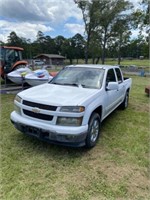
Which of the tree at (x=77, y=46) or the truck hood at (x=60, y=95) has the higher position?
the tree at (x=77, y=46)

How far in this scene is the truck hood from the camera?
338cm

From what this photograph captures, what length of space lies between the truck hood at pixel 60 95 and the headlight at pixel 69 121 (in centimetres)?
25

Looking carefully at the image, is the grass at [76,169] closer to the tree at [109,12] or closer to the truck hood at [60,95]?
the truck hood at [60,95]

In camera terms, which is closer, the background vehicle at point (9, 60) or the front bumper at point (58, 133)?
the front bumper at point (58, 133)

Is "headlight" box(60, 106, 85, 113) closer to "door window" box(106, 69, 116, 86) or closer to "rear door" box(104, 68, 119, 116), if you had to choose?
"rear door" box(104, 68, 119, 116)

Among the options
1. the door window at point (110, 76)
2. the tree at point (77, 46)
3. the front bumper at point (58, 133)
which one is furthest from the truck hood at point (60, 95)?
the tree at point (77, 46)

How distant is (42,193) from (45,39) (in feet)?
300

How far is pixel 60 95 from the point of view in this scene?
3672 mm

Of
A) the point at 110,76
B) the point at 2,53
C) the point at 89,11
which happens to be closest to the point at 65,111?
the point at 110,76

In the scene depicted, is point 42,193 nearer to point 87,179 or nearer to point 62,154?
point 87,179

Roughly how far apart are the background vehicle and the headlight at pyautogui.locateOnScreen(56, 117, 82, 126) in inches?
351

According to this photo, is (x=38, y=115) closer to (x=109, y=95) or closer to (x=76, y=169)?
(x=76, y=169)

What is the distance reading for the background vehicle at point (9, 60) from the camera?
11236mm

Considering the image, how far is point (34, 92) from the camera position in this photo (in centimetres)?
395
